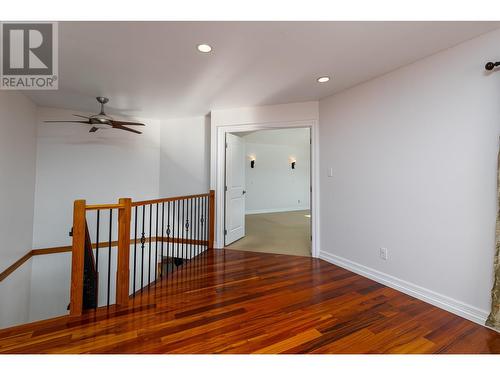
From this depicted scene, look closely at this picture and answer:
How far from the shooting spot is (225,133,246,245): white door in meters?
4.10

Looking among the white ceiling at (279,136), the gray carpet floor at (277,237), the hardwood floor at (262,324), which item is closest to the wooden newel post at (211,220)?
the gray carpet floor at (277,237)

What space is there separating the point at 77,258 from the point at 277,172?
23.6ft

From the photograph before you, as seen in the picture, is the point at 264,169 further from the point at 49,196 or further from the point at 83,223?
the point at 83,223

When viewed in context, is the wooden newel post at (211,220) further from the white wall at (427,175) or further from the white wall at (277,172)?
the white wall at (277,172)

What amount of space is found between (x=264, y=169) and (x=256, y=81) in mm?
5541

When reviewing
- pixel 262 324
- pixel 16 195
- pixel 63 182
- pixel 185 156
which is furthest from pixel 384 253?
pixel 63 182

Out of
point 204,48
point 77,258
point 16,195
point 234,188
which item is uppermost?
point 204,48

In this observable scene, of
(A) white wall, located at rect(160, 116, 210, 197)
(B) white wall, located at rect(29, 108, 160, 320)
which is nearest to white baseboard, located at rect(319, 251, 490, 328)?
(A) white wall, located at rect(160, 116, 210, 197)

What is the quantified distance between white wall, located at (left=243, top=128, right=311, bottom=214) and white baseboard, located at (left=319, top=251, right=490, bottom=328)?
5.10 meters

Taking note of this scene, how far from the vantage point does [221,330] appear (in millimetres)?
1759

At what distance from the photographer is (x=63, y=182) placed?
411 cm

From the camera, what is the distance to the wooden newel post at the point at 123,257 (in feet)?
7.26

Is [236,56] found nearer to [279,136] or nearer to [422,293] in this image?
[422,293]
